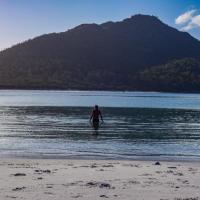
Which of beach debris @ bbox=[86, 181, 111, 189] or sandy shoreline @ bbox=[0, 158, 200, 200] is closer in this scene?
sandy shoreline @ bbox=[0, 158, 200, 200]

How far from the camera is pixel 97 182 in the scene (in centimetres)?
1658

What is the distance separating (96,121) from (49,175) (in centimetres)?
3142

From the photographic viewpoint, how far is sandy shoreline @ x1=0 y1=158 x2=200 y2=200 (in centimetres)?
1435

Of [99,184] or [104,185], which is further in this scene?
[99,184]

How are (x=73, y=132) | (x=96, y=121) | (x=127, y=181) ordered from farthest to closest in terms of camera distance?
(x=96, y=121), (x=73, y=132), (x=127, y=181)

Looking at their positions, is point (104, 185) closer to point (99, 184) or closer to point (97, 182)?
point (99, 184)

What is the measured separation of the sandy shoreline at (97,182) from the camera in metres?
14.4

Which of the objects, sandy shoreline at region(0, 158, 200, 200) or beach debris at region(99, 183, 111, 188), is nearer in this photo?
sandy shoreline at region(0, 158, 200, 200)

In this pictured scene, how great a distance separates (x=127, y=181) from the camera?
668 inches

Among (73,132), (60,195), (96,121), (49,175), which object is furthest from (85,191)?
(96,121)

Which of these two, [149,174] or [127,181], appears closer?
[127,181]

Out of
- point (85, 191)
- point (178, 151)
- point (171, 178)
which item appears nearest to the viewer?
point (85, 191)

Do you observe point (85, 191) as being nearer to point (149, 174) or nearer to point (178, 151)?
point (149, 174)

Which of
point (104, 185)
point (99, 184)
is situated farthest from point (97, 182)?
point (104, 185)
